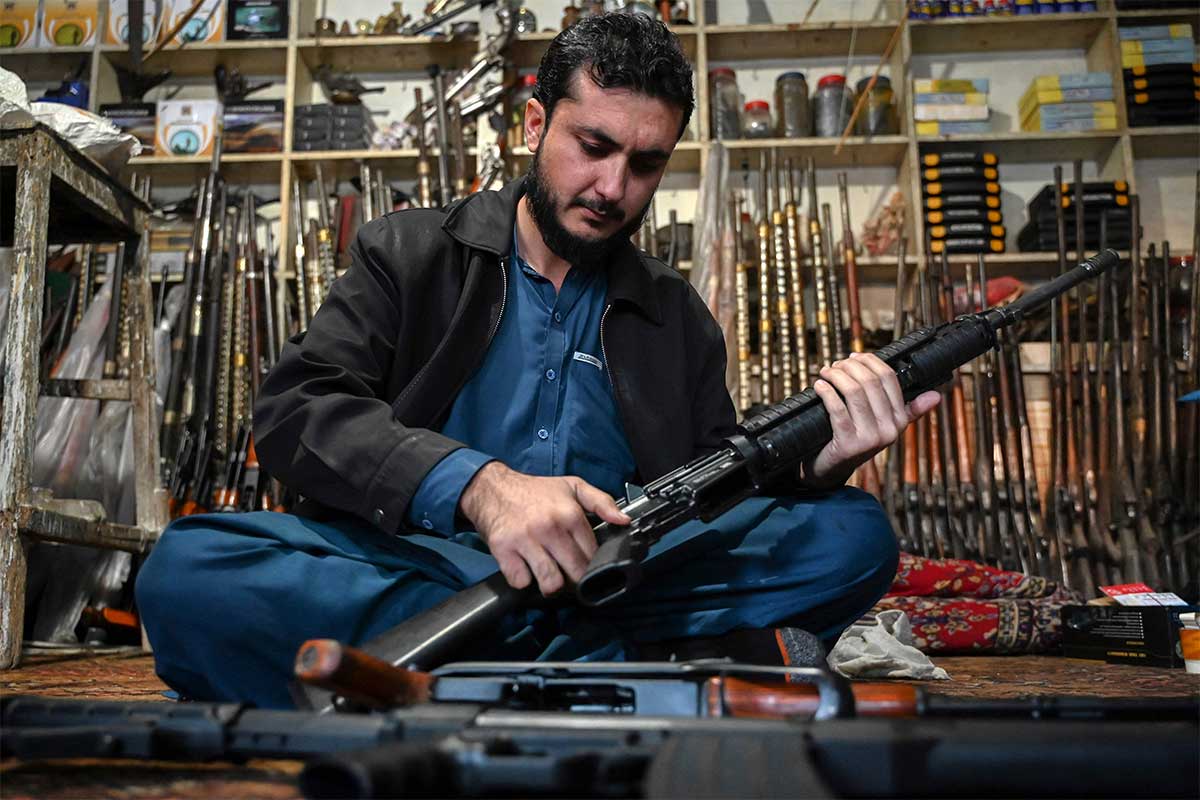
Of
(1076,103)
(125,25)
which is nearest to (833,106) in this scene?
(1076,103)

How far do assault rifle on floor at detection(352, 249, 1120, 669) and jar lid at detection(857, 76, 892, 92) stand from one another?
2943 millimetres

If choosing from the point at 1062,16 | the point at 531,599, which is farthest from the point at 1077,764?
the point at 1062,16

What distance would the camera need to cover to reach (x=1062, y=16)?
Result: 14.0ft

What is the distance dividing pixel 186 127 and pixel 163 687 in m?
3.38

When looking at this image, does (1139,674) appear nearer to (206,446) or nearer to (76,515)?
(76,515)

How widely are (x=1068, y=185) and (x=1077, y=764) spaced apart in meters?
4.02

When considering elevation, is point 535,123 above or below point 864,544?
above

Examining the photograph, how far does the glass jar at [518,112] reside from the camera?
4301mm

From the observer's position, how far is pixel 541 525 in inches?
45.7

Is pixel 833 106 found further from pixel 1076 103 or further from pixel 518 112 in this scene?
pixel 518 112

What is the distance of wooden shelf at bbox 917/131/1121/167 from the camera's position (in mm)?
4191

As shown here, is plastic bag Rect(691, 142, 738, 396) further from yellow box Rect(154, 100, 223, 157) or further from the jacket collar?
yellow box Rect(154, 100, 223, 157)

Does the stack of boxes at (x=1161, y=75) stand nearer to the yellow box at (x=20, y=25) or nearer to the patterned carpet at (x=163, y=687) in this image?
the patterned carpet at (x=163, y=687)

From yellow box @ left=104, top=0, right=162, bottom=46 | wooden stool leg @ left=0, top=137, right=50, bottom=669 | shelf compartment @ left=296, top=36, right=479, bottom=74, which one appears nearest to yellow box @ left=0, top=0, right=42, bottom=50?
yellow box @ left=104, top=0, right=162, bottom=46
